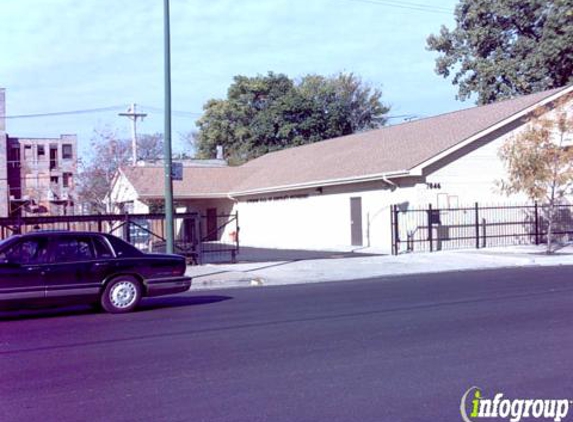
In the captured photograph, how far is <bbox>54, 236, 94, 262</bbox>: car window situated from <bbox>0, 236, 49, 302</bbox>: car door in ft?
0.74

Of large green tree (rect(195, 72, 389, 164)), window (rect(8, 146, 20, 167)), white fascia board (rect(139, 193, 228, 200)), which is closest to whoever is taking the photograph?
white fascia board (rect(139, 193, 228, 200))

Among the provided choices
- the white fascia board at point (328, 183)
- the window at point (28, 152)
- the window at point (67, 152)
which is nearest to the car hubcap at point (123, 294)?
the white fascia board at point (328, 183)

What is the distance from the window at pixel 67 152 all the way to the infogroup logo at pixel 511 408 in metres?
74.3

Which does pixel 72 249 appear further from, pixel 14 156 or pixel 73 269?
pixel 14 156

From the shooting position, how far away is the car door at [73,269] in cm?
1288

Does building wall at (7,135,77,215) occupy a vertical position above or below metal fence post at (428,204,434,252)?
above

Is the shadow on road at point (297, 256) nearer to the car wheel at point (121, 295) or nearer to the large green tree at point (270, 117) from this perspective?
the car wheel at point (121, 295)

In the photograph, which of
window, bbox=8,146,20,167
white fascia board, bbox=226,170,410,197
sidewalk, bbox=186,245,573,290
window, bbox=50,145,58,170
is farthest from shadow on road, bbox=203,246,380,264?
window, bbox=50,145,58,170

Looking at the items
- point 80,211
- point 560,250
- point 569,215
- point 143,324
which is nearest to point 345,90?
point 80,211

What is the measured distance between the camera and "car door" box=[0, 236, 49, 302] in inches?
491

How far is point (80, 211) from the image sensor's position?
42781 millimetres

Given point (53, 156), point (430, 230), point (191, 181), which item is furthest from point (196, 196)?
point (53, 156)

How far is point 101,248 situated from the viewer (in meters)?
13.5

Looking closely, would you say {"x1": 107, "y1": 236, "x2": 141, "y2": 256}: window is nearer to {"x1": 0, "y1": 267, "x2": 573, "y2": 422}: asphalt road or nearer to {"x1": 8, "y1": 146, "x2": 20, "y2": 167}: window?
{"x1": 0, "y1": 267, "x2": 573, "y2": 422}: asphalt road
